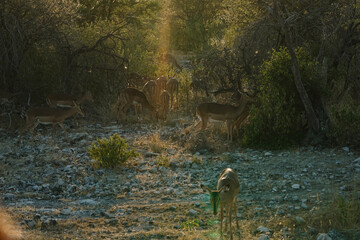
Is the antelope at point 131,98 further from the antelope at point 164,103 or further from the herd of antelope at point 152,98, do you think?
the antelope at point 164,103

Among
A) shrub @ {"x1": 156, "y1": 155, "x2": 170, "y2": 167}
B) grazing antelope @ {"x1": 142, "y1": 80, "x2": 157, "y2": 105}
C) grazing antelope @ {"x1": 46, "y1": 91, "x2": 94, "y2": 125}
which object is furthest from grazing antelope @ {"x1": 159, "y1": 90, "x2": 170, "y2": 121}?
shrub @ {"x1": 156, "y1": 155, "x2": 170, "y2": 167}

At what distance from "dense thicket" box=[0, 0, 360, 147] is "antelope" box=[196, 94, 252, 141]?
0.38 meters

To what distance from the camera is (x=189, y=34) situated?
30.0 metres

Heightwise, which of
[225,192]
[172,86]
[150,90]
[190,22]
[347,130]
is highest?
[190,22]

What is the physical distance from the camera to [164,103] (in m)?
14.9

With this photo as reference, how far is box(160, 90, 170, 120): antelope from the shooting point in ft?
47.8

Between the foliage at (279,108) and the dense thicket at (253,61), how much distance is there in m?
0.02

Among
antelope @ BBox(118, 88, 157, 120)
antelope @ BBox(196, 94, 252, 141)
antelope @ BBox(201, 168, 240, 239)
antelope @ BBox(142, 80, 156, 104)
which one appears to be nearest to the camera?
antelope @ BBox(201, 168, 240, 239)

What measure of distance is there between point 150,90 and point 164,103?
4.68 feet

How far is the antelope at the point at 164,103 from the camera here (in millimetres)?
A: 14562

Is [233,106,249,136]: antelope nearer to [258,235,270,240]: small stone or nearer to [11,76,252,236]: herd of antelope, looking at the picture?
[11,76,252,236]: herd of antelope

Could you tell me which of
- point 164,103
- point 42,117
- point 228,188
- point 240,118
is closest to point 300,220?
point 228,188

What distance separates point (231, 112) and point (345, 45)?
3.55 metres

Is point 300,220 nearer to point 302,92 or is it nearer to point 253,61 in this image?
point 302,92
